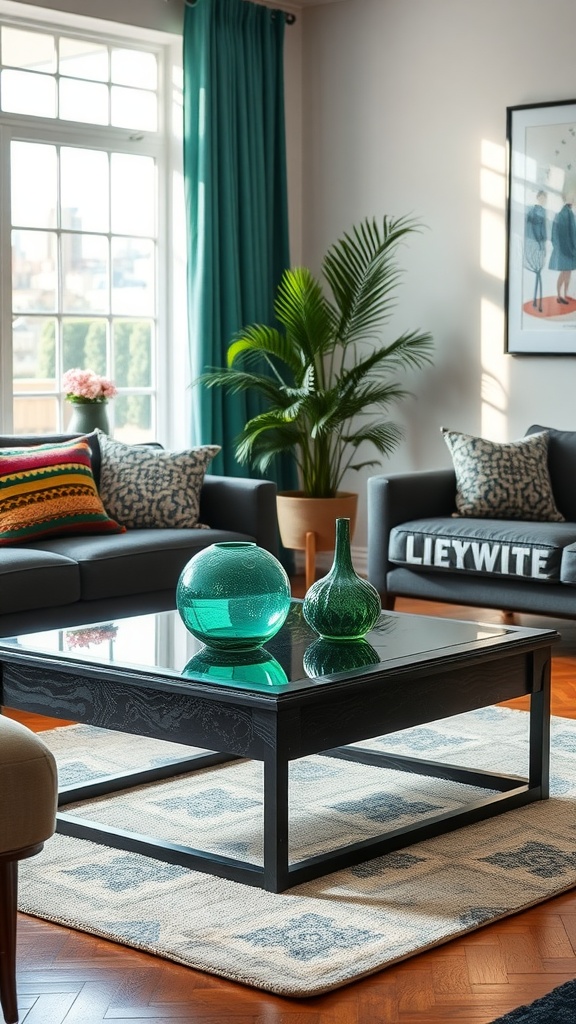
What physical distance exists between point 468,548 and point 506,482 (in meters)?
0.41

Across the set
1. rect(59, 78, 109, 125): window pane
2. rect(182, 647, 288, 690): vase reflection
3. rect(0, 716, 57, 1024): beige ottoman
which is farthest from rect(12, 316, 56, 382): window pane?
rect(0, 716, 57, 1024): beige ottoman

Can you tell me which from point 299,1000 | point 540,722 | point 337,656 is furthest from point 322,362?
point 299,1000

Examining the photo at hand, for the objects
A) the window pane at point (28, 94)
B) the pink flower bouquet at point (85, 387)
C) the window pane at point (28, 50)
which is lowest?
the pink flower bouquet at point (85, 387)

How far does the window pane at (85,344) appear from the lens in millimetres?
6180

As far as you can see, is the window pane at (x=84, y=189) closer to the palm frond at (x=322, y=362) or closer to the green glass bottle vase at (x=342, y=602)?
the palm frond at (x=322, y=362)

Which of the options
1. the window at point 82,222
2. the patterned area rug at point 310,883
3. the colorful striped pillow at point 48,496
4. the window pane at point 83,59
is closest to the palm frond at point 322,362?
the window at point 82,222

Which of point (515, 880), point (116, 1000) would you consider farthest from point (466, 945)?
point (116, 1000)

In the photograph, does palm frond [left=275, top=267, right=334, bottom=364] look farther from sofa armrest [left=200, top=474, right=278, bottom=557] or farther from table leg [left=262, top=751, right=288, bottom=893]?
table leg [left=262, top=751, right=288, bottom=893]

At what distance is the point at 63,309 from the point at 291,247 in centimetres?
141

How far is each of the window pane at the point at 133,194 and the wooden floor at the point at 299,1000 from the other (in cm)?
430

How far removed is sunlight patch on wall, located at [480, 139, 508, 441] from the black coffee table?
2936 mm

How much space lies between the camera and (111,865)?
9.62ft

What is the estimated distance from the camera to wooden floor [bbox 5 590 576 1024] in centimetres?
224

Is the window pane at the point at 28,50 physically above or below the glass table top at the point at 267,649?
above
